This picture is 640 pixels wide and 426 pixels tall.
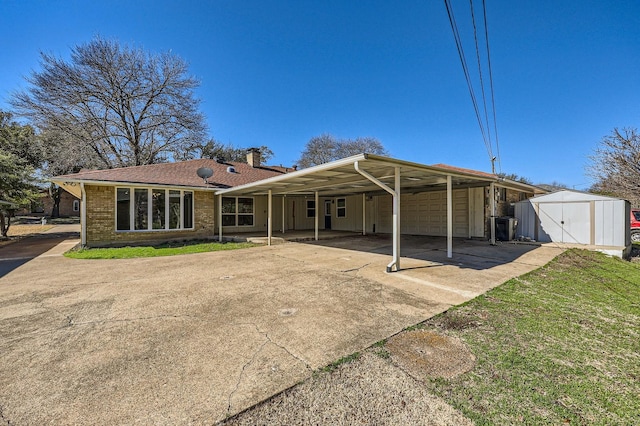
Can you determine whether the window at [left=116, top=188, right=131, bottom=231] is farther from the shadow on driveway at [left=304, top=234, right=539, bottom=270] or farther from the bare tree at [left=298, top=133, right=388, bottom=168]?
the bare tree at [left=298, top=133, right=388, bottom=168]

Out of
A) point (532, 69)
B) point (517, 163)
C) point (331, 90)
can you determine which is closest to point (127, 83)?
point (331, 90)

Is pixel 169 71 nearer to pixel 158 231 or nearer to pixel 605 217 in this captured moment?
pixel 158 231

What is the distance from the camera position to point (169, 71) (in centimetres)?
1945

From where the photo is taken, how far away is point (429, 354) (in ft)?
8.38

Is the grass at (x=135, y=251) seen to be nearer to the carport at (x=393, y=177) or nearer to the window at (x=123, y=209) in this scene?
the window at (x=123, y=209)

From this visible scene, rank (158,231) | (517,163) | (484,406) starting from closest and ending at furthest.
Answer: (484,406)
(158,231)
(517,163)

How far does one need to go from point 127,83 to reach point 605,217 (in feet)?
86.4

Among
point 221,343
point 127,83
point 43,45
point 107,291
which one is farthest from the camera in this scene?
point 127,83

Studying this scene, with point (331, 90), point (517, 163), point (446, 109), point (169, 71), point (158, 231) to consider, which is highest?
point (169, 71)

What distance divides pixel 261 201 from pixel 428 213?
8.56 meters

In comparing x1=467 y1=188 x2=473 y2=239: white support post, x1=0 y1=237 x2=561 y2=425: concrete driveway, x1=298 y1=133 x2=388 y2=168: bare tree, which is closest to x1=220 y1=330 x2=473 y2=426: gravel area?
x1=0 y1=237 x2=561 y2=425: concrete driveway

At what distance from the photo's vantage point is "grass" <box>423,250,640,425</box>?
184 cm

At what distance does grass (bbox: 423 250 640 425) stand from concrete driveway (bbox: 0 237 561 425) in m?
0.57

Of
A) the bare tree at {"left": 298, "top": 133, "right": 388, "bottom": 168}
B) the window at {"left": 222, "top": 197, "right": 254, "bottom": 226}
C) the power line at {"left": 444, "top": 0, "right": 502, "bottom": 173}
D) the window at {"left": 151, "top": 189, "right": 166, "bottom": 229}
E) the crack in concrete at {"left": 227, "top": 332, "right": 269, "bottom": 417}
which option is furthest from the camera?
the bare tree at {"left": 298, "top": 133, "right": 388, "bottom": 168}
